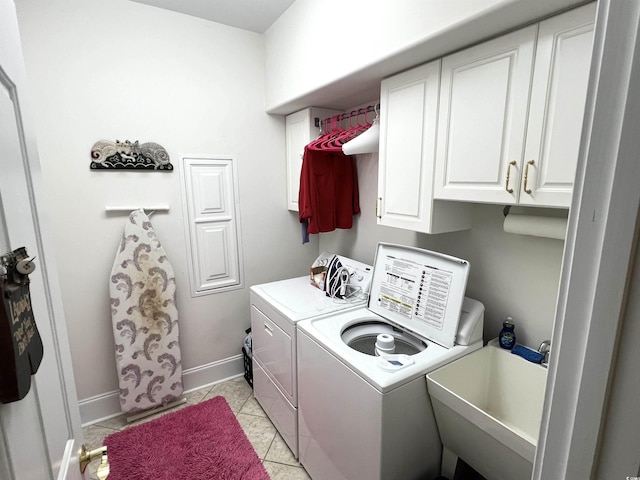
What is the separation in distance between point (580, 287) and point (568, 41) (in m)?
1.00

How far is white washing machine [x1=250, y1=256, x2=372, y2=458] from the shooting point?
5.88ft

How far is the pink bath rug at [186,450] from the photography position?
70.6 inches

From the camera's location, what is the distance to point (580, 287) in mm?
391

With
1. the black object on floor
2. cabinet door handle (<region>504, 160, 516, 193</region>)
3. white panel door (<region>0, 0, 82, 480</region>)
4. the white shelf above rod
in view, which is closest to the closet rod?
cabinet door handle (<region>504, 160, 516, 193</region>)

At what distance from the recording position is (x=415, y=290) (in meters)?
1.63

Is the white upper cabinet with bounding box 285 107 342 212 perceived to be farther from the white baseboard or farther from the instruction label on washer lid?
the white baseboard

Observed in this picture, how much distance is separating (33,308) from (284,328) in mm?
1323

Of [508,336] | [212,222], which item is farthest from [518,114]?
[212,222]

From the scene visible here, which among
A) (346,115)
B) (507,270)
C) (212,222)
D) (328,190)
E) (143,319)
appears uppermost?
(346,115)

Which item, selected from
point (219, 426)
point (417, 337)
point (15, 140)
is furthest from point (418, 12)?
point (219, 426)

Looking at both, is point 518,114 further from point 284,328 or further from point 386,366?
point 284,328

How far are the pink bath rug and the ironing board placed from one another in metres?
0.21

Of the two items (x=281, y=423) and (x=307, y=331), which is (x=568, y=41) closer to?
(x=307, y=331)

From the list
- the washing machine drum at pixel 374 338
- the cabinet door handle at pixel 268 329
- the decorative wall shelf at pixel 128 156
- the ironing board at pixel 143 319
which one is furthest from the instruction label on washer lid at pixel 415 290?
the decorative wall shelf at pixel 128 156
